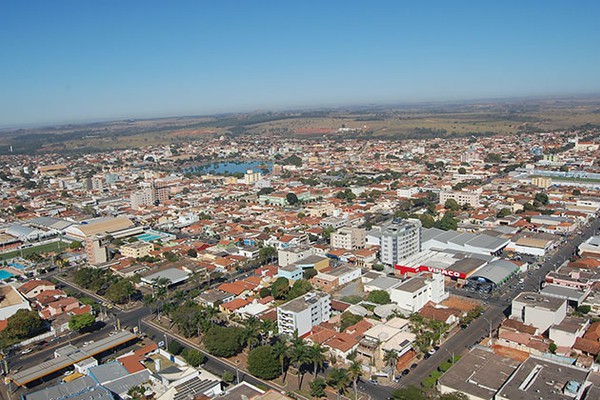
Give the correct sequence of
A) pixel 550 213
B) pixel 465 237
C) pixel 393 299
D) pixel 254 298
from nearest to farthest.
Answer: pixel 393 299
pixel 254 298
pixel 465 237
pixel 550 213

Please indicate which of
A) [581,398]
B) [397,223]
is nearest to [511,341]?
[581,398]

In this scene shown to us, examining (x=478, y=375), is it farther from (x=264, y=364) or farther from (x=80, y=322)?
(x=80, y=322)

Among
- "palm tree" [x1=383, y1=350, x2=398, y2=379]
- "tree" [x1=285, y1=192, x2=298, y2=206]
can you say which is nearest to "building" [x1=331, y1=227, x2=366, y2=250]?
"palm tree" [x1=383, y1=350, x2=398, y2=379]

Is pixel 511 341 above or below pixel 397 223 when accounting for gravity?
below

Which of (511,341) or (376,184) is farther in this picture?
(376,184)

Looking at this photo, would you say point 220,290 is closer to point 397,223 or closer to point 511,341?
point 397,223

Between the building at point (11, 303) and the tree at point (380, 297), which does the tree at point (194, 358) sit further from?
the building at point (11, 303)

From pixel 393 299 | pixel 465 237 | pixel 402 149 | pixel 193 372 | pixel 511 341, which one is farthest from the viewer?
pixel 402 149

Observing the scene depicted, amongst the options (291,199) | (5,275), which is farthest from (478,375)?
(291,199)
